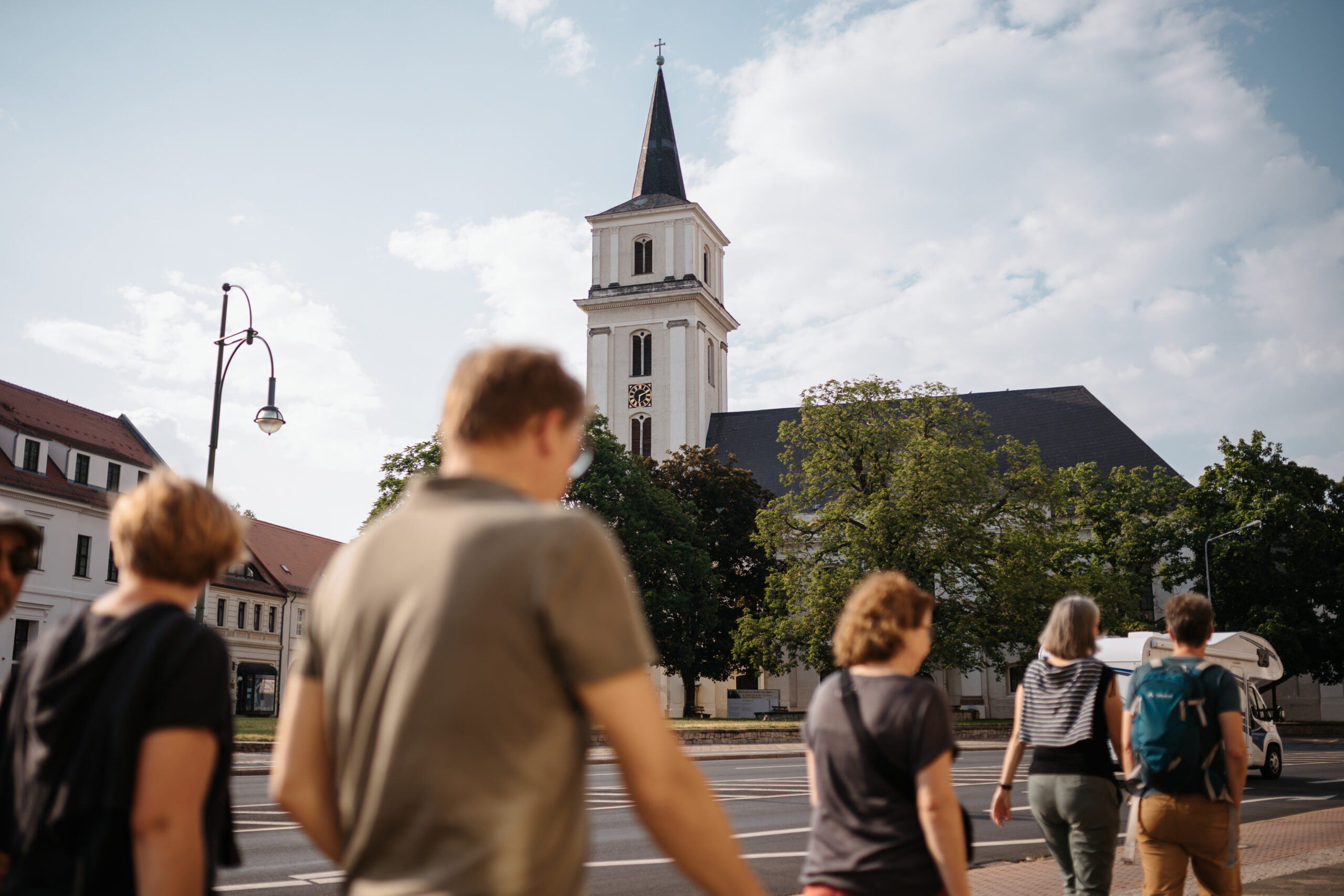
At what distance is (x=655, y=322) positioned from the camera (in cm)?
6694

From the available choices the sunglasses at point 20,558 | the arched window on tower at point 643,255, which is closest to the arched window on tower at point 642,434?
the arched window on tower at point 643,255

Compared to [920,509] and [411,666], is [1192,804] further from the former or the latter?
[920,509]

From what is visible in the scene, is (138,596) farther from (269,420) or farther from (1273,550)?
(1273,550)

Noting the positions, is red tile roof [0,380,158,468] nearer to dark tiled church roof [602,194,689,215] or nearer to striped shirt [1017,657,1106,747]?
dark tiled church roof [602,194,689,215]

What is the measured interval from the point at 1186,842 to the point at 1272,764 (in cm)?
1962

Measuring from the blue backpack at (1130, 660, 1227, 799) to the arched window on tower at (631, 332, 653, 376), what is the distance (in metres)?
61.8

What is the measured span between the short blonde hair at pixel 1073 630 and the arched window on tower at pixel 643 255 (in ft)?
209

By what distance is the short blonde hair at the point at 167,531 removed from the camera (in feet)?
8.55

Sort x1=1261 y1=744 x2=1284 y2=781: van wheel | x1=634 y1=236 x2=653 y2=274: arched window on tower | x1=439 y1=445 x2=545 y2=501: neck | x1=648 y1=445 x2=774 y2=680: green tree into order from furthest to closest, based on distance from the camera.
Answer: x1=634 y1=236 x2=653 y2=274: arched window on tower
x1=648 y1=445 x2=774 y2=680: green tree
x1=1261 y1=744 x2=1284 y2=781: van wheel
x1=439 y1=445 x2=545 y2=501: neck

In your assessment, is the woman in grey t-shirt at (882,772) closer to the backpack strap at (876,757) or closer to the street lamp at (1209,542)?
the backpack strap at (876,757)

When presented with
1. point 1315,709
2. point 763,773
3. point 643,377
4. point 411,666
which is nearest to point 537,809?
point 411,666

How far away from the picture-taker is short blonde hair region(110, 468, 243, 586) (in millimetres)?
2607

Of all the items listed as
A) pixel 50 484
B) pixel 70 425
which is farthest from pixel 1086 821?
pixel 70 425

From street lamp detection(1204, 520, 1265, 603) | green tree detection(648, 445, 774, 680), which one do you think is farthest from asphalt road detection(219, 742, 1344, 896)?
green tree detection(648, 445, 774, 680)
